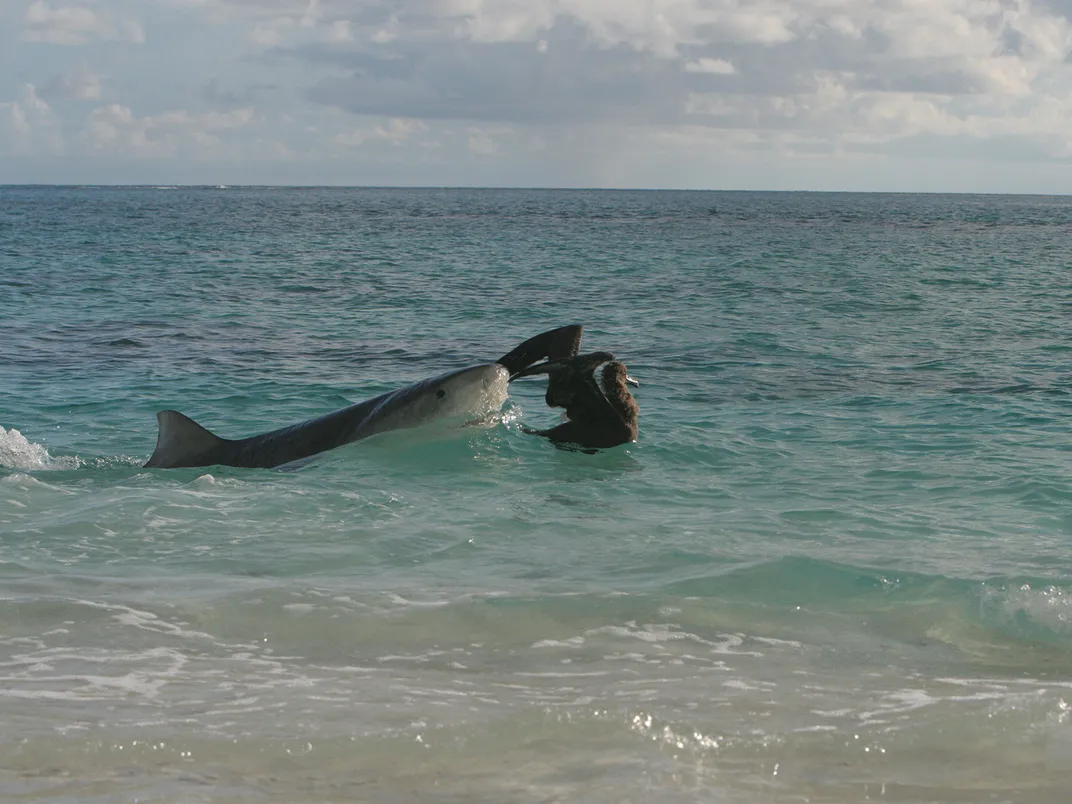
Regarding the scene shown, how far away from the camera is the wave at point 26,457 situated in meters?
9.98

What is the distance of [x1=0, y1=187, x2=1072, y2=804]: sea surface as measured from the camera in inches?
169

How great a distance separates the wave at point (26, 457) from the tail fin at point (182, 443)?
3.32 ft

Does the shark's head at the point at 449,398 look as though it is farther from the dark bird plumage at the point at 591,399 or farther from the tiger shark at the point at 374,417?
the dark bird plumage at the point at 591,399

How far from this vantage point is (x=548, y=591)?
6.44 m

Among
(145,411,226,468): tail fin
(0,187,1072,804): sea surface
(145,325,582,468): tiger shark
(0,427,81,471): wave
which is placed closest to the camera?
(0,187,1072,804): sea surface

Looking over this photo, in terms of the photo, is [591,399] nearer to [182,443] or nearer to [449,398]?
[449,398]

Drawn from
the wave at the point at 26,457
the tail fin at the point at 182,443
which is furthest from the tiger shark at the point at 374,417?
the wave at the point at 26,457

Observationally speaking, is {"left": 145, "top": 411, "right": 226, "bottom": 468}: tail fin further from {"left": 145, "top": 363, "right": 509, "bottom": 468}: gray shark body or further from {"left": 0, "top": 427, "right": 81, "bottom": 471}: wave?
{"left": 0, "top": 427, "right": 81, "bottom": 471}: wave

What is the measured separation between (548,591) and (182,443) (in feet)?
13.5

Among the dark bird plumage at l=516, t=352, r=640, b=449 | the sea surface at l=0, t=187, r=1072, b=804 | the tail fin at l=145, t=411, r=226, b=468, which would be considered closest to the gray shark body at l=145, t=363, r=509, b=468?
the tail fin at l=145, t=411, r=226, b=468

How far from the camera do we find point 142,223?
234ft

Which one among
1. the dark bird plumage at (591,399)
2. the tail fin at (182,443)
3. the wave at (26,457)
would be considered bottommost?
the wave at (26,457)

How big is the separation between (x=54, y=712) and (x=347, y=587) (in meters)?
2.02

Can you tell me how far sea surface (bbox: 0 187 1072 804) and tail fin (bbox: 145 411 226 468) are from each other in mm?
242
